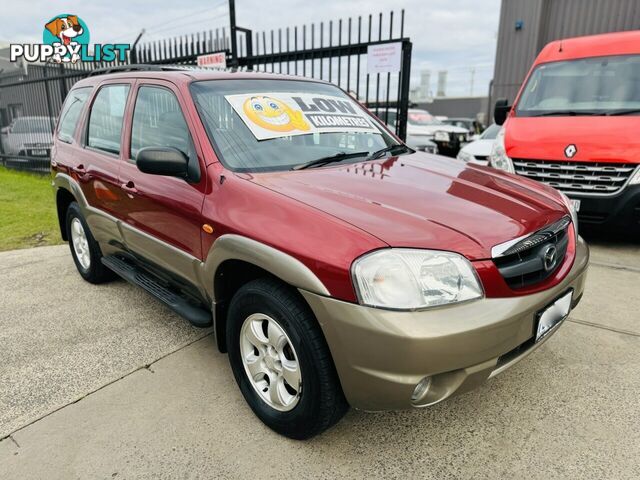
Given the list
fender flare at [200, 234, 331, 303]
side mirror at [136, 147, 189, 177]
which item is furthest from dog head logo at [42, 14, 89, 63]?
fender flare at [200, 234, 331, 303]

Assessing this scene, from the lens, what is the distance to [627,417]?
2.33 metres

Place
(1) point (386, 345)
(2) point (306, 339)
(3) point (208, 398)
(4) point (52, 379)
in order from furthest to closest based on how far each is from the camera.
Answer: (4) point (52, 379)
(3) point (208, 398)
(2) point (306, 339)
(1) point (386, 345)

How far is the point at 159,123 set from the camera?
298 centimetres

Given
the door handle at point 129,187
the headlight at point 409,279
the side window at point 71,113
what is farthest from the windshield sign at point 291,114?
the side window at point 71,113

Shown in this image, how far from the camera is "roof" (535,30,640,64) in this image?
5.44 metres

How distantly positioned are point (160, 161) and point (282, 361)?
1175 mm

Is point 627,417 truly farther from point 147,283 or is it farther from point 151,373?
point 147,283

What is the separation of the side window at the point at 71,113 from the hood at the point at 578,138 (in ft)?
14.2

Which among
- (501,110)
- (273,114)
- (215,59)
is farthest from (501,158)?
(215,59)

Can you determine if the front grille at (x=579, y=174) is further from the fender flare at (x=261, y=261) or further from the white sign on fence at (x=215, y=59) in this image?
the white sign on fence at (x=215, y=59)

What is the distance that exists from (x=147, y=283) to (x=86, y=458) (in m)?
1.27

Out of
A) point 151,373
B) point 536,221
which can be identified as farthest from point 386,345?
point 151,373

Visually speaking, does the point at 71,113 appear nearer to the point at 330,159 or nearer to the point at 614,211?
the point at 330,159

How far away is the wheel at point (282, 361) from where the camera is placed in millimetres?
1953
